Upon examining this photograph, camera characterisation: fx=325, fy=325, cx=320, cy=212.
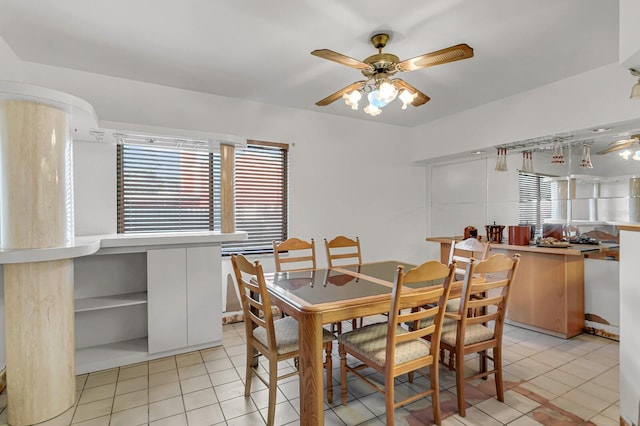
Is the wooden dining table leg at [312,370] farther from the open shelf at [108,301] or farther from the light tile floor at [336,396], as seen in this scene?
the open shelf at [108,301]

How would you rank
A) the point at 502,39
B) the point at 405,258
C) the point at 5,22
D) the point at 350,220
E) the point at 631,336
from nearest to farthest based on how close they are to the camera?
the point at 631,336 < the point at 5,22 < the point at 502,39 < the point at 350,220 < the point at 405,258

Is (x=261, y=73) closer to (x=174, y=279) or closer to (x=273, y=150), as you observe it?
(x=273, y=150)

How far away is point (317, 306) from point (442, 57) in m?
1.68

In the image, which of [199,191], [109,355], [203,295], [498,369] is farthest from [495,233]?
[109,355]

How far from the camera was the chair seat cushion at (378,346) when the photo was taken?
186 cm

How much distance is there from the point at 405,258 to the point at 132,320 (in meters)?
3.75

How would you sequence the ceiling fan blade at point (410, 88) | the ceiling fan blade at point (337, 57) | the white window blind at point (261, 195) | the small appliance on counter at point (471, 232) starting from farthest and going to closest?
1. the small appliance on counter at point (471, 232)
2. the white window blind at point (261, 195)
3. the ceiling fan blade at point (410, 88)
4. the ceiling fan blade at point (337, 57)

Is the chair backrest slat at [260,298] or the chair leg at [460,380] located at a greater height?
the chair backrest slat at [260,298]

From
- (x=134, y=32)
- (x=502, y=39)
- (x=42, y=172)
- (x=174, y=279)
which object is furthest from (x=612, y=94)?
(x=42, y=172)

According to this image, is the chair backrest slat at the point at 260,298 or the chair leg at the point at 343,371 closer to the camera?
the chair backrest slat at the point at 260,298

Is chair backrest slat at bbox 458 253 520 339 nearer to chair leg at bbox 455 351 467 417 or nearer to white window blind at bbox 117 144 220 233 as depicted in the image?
chair leg at bbox 455 351 467 417

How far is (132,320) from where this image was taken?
10.4ft

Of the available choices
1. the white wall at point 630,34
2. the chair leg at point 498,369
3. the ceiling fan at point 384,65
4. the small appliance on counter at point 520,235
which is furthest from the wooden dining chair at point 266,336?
the small appliance on counter at point 520,235

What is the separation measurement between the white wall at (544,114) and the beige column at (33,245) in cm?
392
